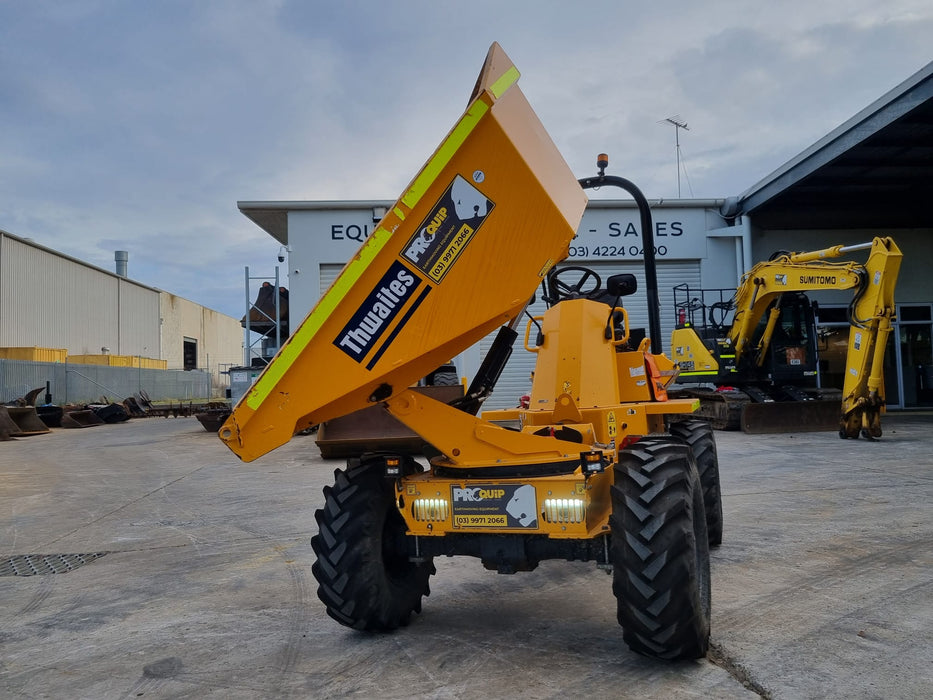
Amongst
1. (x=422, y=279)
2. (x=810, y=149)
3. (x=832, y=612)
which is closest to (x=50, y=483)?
(x=422, y=279)

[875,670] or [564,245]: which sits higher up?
[564,245]

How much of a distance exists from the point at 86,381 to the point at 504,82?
34.5 metres

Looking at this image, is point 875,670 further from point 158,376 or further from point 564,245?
point 158,376

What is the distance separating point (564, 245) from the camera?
11.8 ft

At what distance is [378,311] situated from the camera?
3.55 metres

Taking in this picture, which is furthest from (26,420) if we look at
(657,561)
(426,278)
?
(657,561)

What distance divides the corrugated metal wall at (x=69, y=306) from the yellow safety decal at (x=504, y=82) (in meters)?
36.7

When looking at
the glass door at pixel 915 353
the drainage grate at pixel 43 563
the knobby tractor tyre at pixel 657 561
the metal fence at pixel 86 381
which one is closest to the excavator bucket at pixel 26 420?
the metal fence at pixel 86 381

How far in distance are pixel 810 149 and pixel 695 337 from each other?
5062 mm

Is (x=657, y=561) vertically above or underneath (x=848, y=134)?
underneath

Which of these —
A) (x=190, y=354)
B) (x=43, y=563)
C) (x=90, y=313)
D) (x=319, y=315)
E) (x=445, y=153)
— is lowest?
(x=43, y=563)

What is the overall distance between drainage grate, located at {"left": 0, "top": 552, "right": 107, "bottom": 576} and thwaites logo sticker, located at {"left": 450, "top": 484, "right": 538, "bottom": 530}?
4123 mm

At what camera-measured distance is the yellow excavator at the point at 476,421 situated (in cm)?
339

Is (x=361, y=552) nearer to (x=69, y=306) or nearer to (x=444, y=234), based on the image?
(x=444, y=234)
